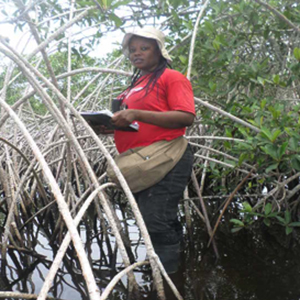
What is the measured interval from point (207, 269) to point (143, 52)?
125 cm

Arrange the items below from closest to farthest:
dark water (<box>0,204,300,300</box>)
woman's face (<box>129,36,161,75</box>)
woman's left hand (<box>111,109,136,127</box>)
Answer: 1. woman's left hand (<box>111,109,136,127</box>)
2. woman's face (<box>129,36,161,75</box>)
3. dark water (<box>0,204,300,300</box>)

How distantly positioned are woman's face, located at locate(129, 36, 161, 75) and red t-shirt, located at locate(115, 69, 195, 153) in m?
0.07

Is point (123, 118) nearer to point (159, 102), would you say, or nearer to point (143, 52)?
point (159, 102)

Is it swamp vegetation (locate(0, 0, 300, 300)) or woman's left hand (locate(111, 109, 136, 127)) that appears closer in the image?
woman's left hand (locate(111, 109, 136, 127))

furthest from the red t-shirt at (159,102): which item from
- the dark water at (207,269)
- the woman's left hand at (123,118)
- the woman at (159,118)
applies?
the dark water at (207,269)

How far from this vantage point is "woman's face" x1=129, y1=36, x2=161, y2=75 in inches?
60.5

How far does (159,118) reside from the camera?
144 cm

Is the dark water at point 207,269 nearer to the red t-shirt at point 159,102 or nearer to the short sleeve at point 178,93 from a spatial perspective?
the red t-shirt at point 159,102

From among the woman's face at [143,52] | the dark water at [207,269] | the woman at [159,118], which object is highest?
the woman's face at [143,52]

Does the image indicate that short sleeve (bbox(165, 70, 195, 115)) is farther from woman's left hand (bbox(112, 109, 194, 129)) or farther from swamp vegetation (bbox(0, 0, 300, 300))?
swamp vegetation (bbox(0, 0, 300, 300))

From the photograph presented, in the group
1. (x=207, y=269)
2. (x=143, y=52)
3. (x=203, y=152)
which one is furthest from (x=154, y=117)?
(x=203, y=152)

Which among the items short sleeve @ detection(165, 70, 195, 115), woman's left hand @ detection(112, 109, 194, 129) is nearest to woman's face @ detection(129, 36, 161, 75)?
short sleeve @ detection(165, 70, 195, 115)

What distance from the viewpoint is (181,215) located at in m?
3.35

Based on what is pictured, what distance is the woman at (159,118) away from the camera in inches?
57.6
